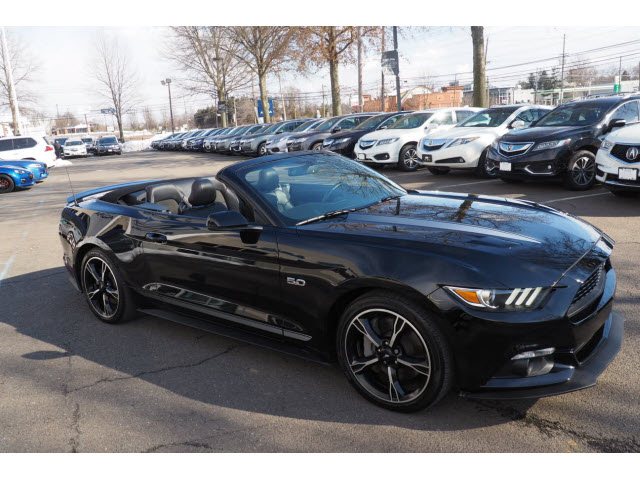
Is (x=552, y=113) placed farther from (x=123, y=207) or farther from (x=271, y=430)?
(x=271, y=430)

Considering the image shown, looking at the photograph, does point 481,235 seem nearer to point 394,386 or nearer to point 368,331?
point 368,331

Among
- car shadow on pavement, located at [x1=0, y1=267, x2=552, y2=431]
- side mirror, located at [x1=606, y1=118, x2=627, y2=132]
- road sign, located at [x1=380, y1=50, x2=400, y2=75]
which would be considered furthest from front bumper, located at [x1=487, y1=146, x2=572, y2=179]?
road sign, located at [x1=380, y1=50, x2=400, y2=75]

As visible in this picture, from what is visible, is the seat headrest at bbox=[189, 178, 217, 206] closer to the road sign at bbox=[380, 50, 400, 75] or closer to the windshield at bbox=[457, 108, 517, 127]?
the windshield at bbox=[457, 108, 517, 127]

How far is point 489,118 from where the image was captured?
39.7 feet

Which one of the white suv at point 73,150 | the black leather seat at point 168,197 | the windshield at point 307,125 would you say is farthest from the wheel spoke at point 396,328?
the white suv at point 73,150

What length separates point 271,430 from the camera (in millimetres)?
2822

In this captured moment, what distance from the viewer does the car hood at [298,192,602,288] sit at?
8.50ft

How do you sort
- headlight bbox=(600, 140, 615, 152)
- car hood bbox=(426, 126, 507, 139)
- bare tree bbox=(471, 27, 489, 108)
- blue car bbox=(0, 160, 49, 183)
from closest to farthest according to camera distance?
1. headlight bbox=(600, 140, 615, 152)
2. car hood bbox=(426, 126, 507, 139)
3. blue car bbox=(0, 160, 49, 183)
4. bare tree bbox=(471, 27, 489, 108)

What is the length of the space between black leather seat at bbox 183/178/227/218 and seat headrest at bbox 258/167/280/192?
0.56m

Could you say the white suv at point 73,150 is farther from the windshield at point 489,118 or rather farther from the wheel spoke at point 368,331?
the wheel spoke at point 368,331

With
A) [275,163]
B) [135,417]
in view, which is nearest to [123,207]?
[275,163]

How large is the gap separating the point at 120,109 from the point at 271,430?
66477 millimetres

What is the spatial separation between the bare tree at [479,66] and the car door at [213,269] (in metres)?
17.3

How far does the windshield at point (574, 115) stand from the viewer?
952 centimetres
